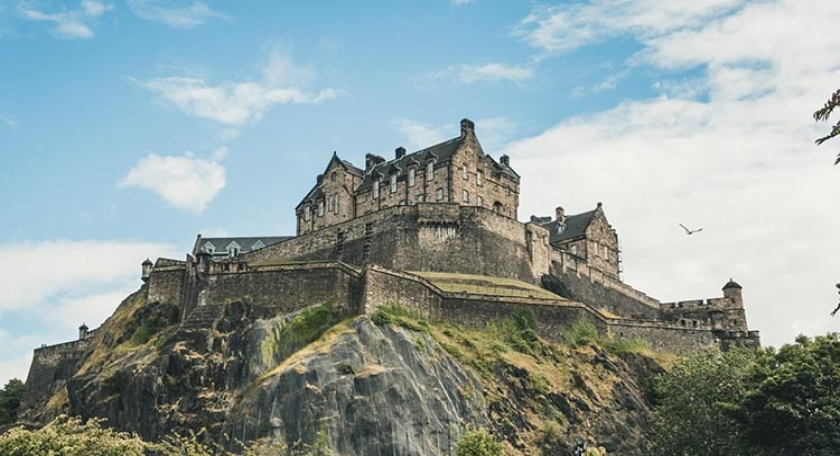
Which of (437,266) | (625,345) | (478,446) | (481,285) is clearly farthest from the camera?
(437,266)

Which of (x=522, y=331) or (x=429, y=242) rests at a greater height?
→ (x=429, y=242)

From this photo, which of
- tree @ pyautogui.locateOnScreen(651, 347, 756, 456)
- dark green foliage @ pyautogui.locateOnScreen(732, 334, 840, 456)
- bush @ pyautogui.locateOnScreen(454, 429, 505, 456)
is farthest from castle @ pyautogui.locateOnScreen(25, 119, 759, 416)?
dark green foliage @ pyautogui.locateOnScreen(732, 334, 840, 456)

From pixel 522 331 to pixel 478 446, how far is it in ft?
65.3

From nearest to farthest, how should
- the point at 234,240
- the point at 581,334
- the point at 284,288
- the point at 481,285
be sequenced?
the point at 284,288, the point at 581,334, the point at 481,285, the point at 234,240

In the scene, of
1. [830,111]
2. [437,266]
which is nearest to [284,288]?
[437,266]

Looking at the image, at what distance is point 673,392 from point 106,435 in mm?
33434

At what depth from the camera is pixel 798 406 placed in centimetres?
4947

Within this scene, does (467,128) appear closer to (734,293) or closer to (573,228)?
(573,228)

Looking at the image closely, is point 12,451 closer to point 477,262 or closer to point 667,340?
point 477,262

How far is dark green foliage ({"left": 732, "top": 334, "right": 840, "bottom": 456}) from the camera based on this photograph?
158ft

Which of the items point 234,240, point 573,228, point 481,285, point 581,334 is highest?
point 234,240

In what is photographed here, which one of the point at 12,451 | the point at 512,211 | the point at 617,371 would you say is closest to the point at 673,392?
the point at 617,371

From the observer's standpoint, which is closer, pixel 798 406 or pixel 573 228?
pixel 798 406

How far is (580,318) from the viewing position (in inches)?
2771
